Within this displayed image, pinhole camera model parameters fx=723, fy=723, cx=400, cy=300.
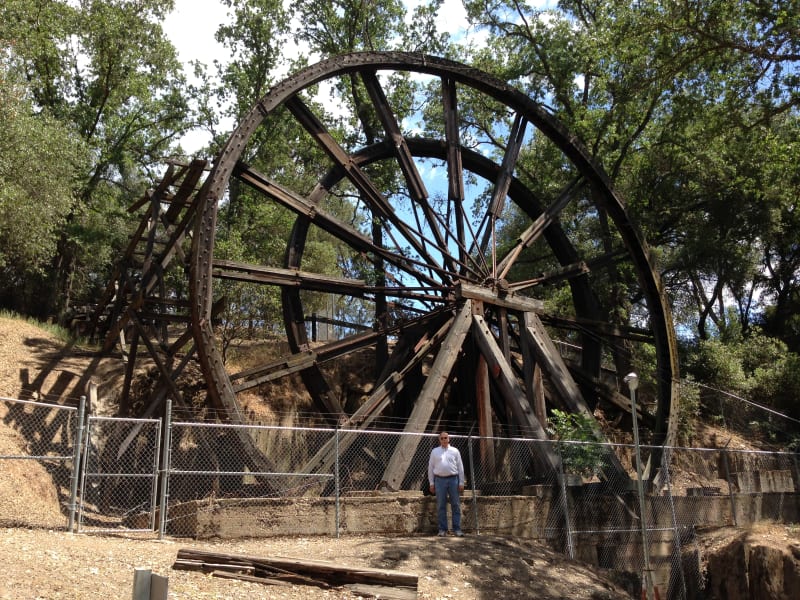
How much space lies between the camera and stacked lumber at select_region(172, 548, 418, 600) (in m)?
6.77

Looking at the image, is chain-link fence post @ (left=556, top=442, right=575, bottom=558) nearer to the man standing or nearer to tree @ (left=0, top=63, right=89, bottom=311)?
the man standing

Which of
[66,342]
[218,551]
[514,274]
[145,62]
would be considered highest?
[145,62]

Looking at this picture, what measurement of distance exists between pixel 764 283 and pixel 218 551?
26004 millimetres

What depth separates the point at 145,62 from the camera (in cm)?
2241

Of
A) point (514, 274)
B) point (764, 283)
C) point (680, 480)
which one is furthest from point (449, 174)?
point (764, 283)

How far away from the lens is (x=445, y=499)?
9328 millimetres

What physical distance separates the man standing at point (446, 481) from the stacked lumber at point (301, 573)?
236 cm

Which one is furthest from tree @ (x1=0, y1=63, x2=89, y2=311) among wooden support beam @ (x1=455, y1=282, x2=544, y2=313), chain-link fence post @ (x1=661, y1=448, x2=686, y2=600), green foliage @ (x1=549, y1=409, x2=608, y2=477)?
chain-link fence post @ (x1=661, y1=448, x2=686, y2=600)

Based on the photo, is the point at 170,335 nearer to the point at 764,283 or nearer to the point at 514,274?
the point at 514,274

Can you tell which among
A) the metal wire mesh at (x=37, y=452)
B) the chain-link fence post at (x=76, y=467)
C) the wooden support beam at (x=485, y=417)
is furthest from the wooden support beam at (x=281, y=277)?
the chain-link fence post at (x=76, y=467)

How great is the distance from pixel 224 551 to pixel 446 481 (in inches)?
125

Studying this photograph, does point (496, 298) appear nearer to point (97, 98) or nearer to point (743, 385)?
point (743, 385)

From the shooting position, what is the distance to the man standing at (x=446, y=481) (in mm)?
9273

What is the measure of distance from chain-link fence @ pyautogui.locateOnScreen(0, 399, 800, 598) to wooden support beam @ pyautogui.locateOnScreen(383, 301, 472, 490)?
0.15 feet
